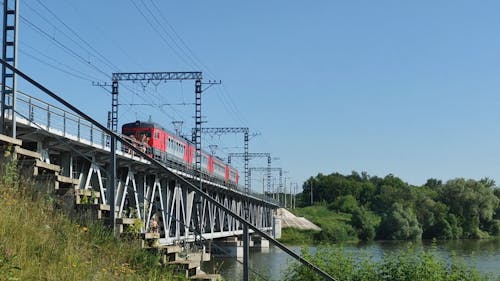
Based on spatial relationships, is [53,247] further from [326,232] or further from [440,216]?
[440,216]

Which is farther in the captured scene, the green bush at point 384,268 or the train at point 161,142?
the train at point 161,142

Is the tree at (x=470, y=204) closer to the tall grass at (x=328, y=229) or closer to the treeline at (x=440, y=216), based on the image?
the treeline at (x=440, y=216)

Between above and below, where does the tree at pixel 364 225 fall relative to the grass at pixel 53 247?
below

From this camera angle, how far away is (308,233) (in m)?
111

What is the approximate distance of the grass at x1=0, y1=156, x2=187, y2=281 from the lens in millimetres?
6430

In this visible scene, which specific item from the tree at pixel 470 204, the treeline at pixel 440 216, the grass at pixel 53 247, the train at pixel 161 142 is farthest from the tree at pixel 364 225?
the grass at pixel 53 247

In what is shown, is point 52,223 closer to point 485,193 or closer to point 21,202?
point 21,202

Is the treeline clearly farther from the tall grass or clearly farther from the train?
the train

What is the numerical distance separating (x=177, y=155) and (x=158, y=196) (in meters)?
8.57

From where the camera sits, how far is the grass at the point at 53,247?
6.43m

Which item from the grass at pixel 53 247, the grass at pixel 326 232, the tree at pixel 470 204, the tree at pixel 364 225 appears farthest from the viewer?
the tree at pixel 470 204

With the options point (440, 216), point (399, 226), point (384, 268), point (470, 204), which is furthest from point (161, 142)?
point (470, 204)

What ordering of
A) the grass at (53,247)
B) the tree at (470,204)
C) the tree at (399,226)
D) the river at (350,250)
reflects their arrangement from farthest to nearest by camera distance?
the tree at (470,204), the tree at (399,226), the river at (350,250), the grass at (53,247)

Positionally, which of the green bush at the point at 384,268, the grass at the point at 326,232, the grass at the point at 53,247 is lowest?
the grass at the point at 326,232
